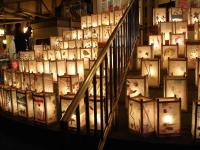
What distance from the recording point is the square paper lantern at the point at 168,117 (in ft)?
14.1

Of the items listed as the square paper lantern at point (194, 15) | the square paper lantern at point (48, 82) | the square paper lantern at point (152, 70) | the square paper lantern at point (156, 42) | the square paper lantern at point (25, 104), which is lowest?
the square paper lantern at point (25, 104)

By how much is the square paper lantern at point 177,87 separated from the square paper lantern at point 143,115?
0.61m

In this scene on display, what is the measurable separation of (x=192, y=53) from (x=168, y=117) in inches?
81.5

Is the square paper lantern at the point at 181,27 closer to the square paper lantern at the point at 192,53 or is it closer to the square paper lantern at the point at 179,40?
the square paper lantern at the point at 179,40

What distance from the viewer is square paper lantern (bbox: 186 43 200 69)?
5770 mm

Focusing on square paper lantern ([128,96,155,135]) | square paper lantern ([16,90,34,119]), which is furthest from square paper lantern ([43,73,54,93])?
square paper lantern ([128,96,155,135])

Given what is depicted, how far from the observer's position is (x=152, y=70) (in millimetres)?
5648

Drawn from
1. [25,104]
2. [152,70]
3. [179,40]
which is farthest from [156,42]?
[25,104]

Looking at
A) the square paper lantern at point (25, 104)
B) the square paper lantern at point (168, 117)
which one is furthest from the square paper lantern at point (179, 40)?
the square paper lantern at point (25, 104)

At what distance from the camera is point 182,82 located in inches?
188

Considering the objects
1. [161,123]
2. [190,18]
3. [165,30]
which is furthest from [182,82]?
[190,18]

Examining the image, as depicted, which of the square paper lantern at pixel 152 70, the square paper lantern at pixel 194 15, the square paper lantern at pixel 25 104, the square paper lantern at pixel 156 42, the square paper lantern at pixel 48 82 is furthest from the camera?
the square paper lantern at pixel 194 15

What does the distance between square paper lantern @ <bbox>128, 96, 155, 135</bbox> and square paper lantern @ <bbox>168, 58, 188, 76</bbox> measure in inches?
51.3

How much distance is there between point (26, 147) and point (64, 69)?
2.50 meters
